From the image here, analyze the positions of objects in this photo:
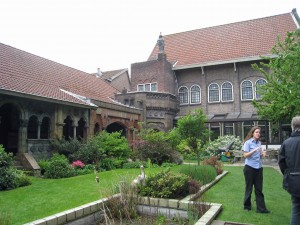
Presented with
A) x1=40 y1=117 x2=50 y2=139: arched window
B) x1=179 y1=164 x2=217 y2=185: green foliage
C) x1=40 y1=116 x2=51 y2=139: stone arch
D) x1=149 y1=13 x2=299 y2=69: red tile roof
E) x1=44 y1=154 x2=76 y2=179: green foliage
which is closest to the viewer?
x1=179 y1=164 x2=217 y2=185: green foliage

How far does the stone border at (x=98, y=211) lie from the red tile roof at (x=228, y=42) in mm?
24058

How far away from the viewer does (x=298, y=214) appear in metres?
4.12

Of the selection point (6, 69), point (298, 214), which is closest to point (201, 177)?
point (298, 214)

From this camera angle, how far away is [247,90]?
1099 inches

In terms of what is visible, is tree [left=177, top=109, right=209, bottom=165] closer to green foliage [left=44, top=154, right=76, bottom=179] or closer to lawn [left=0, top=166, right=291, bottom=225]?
lawn [left=0, top=166, right=291, bottom=225]

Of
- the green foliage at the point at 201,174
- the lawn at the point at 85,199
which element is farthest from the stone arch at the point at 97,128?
the green foliage at the point at 201,174

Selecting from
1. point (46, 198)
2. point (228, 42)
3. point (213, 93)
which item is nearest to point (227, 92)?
point (213, 93)

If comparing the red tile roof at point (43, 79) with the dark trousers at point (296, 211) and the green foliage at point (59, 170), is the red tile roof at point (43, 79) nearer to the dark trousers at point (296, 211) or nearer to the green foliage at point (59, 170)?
the green foliage at point (59, 170)

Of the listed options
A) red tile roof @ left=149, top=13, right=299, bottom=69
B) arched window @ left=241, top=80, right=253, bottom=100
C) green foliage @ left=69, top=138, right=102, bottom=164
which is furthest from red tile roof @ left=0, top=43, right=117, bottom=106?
arched window @ left=241, top=80, right=253, bottom=100

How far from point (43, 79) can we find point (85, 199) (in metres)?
13.3

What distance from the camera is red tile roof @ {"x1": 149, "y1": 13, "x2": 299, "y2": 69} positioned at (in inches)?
1131

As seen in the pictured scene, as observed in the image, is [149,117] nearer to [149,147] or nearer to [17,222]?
[149,147]

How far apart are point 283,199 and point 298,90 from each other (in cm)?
406

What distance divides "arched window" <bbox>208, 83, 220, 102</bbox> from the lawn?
1898 centimetres
